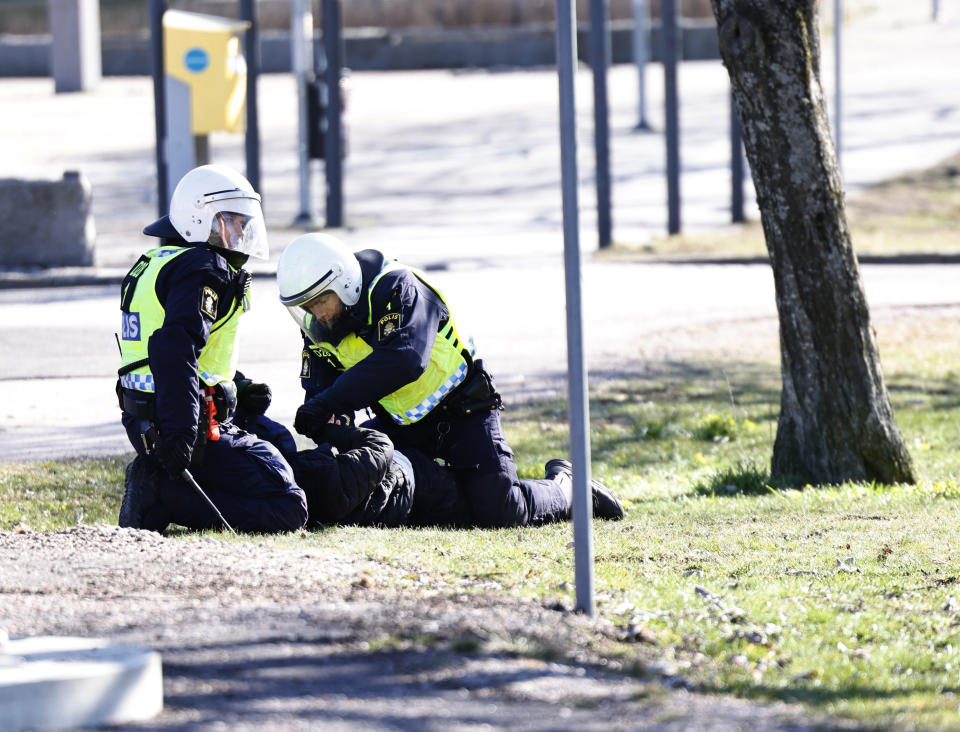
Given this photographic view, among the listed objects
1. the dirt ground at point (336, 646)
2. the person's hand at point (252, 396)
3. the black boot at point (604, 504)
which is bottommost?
the black boot at point (604, 504)

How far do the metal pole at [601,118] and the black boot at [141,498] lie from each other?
13.2 meters

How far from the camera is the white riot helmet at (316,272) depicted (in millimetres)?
6523

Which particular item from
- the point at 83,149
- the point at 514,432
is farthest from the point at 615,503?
the point at 83,149

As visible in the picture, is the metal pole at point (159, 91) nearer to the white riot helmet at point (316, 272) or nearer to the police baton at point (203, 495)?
the white riot helmet at point (316, 272)

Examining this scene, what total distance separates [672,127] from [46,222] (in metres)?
8.27

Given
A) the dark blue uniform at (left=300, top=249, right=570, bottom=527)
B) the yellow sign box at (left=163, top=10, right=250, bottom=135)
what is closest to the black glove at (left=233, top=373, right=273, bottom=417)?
the dark blue uniform at (left=300, top=249, right=570, bottom=527)

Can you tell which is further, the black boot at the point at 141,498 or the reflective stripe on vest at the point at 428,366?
the reflective stripe on vest at the point at 428,366

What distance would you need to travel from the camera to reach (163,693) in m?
4.01

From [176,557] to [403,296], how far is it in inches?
66.2

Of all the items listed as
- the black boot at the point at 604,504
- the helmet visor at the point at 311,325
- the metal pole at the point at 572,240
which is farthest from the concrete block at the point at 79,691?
the black boot at the point at 604,504

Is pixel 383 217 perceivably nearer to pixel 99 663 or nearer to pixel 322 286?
pixel 322 286

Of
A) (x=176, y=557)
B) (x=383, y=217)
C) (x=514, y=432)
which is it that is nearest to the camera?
(x=176, y=557)

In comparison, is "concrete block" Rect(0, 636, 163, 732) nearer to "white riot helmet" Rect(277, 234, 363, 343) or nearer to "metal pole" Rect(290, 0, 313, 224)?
"white riot helmet" Rect(277, 234, 363, 343)

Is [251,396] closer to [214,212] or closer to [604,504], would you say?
[214,212]
